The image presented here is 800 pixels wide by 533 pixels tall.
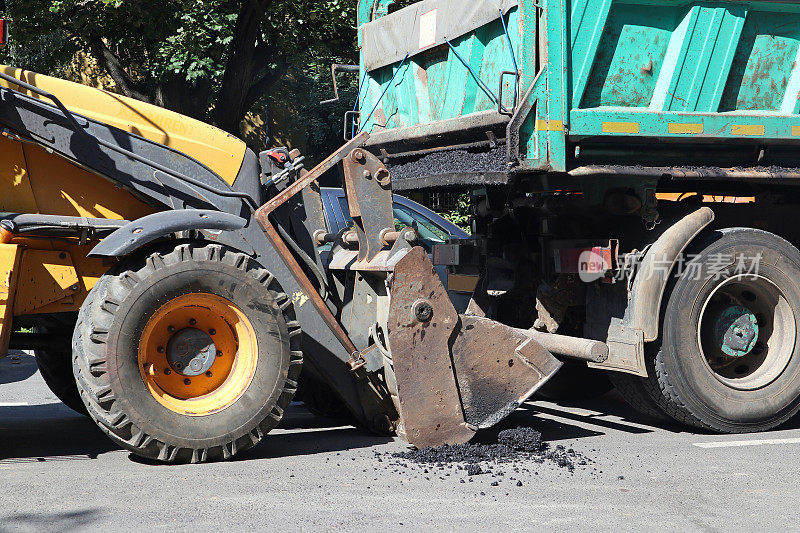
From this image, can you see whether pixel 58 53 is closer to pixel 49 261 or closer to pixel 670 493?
pixel 49 261

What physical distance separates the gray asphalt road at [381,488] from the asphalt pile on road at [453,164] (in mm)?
1693

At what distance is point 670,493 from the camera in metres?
4.59

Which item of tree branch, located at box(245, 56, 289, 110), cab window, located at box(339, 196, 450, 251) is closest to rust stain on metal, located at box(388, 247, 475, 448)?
cab window, located at box(339, 196, 450, 251)

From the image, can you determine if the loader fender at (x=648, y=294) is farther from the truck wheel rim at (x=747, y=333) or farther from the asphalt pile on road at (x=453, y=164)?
the asphalt pile on road at (x=453, y=164)

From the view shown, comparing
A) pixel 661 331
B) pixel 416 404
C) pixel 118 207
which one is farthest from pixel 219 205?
pixel 661 331

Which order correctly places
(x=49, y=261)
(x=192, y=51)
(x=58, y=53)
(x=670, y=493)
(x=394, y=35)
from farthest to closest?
(x=58, y=53) < (x=192, y=51) < (x=394, y=35) < (x=49, y=261) < (x=670, y=493)

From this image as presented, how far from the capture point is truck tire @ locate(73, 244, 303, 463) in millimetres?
4828

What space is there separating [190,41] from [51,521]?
974cm

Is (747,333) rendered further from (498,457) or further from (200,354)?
(200,354)

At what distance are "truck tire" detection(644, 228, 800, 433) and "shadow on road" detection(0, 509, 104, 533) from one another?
3633 mm

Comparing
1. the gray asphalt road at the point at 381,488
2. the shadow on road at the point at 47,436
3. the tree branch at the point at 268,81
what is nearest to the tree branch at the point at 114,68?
the tree branch at the point at 268,81

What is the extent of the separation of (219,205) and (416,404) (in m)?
1.62

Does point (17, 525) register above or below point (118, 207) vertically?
below

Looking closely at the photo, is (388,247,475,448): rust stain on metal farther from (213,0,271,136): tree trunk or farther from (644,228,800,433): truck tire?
(213,0,271,136): tree trunk
